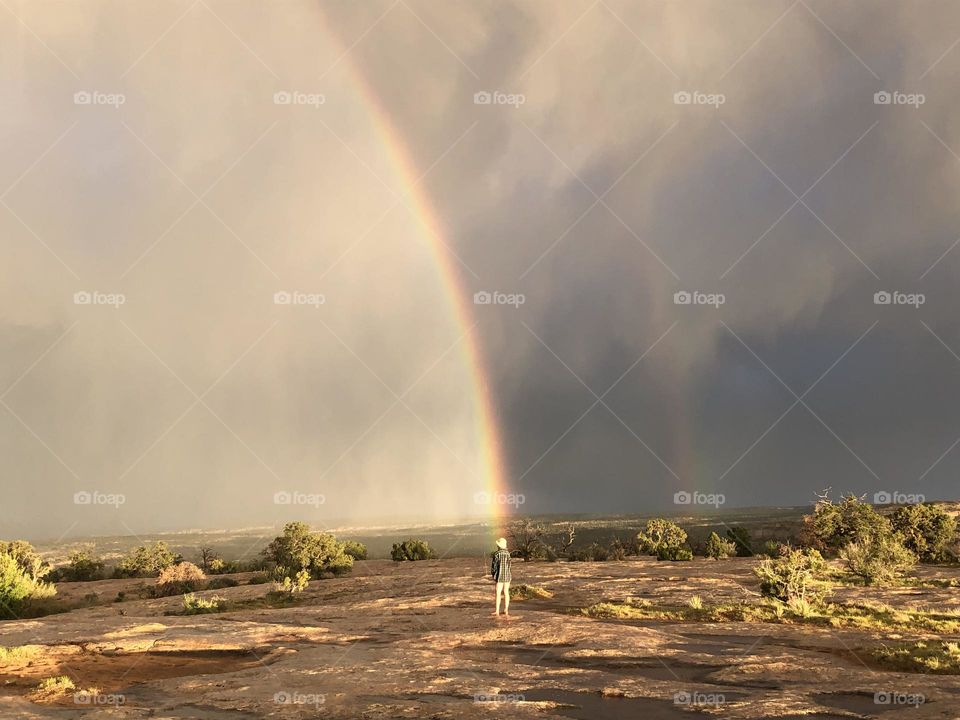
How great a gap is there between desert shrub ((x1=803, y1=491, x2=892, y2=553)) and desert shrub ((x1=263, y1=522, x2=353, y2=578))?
2935 centimetres

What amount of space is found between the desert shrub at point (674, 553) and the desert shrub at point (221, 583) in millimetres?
28246

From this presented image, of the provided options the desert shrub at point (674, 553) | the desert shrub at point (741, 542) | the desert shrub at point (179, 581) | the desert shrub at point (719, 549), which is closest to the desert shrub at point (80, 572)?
the desert shrub at point (179, 581)

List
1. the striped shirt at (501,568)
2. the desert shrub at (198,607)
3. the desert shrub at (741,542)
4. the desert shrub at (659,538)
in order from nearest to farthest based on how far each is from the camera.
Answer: the striped shirt at (501,568) < the desert shrub at (198,607) < the desert shrub at (659,538) < the desert shrub at (741,542)

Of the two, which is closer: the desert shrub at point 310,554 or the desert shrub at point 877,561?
the desert shrub at point 877,561

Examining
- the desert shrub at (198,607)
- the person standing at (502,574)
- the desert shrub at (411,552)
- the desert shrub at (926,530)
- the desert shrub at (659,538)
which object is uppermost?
the person standing at (502,574)

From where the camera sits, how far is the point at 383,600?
26.3 metres

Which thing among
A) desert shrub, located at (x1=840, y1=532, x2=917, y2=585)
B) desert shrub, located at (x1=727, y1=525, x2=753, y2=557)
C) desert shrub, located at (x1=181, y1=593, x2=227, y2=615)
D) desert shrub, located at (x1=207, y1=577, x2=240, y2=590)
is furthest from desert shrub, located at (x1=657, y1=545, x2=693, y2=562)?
desert shrub, located at (x1=181, y1=593, x2=227, y2=615)

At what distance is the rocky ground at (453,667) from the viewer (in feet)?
35.7

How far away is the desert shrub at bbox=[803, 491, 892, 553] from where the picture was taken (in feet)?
121

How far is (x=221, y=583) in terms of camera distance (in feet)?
123

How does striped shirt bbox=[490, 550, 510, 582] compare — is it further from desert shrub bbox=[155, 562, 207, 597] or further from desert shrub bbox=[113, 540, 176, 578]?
desert shrub bbox=[113, 540, 176, 578]

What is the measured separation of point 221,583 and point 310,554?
237 inches

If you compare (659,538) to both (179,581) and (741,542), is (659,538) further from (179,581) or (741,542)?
(179,581)

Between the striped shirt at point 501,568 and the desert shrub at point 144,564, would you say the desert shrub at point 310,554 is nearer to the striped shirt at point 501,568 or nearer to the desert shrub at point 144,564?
the desert shrub at point 144,564
